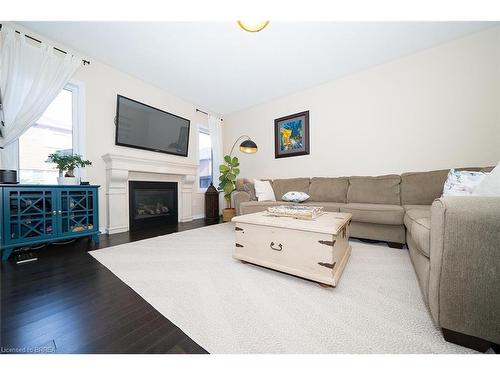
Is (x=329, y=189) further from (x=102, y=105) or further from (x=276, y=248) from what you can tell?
(x=102, y=105)

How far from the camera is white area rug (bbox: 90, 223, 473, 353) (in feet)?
2.49

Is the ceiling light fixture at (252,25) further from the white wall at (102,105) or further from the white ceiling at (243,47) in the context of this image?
the white wall at (102,105)

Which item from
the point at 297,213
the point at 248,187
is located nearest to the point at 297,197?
the point at 248,187

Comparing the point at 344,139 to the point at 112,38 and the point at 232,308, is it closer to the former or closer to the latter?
the point at 232,308

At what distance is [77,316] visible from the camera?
925 mm

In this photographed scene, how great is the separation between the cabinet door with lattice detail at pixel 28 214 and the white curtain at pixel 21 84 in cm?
60

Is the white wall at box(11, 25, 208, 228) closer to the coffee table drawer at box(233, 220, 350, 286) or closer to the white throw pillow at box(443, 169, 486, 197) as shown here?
the coffee table drawer at box(233, 220, 350, 286)

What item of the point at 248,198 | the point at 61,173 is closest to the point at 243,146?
the point at 248,198

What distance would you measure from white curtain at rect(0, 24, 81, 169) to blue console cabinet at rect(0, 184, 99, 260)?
61 centimetres

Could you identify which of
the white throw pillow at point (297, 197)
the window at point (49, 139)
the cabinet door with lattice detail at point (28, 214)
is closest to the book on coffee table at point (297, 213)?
the white throw pillow at point (297, 197)

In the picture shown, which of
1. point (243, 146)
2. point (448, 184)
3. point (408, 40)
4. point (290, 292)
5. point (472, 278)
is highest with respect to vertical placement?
point (408, 40)

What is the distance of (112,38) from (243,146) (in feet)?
7.02

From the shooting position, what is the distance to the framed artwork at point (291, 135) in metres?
3.37

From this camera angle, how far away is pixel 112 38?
217 cm
